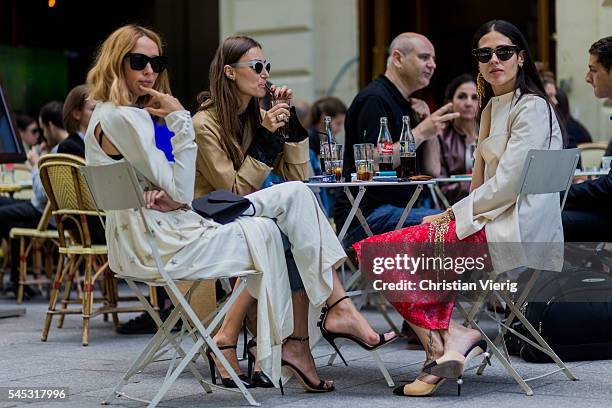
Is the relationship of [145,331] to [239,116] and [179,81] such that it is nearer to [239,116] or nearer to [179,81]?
[239,116]

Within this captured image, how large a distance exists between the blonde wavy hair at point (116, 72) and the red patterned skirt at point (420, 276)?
1.22 meters

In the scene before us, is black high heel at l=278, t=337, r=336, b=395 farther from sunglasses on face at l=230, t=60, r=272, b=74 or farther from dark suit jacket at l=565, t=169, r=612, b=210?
dark suit jacket at l=565, t=169, r=612, b=210

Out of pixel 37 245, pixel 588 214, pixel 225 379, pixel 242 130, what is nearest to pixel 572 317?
pixel 588 214

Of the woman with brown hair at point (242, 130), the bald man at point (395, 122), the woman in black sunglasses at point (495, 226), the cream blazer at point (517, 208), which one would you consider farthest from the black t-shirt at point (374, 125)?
the cream blazer at point (517, 208)

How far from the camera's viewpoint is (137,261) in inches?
189

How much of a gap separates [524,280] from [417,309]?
4.09 ft

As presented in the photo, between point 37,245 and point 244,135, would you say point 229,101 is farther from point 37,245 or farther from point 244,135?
point 37,245

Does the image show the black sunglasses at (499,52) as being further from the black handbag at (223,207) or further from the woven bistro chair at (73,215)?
the woven bistro chair at (73,215)

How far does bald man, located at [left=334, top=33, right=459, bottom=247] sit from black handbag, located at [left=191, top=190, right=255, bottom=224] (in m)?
1.63

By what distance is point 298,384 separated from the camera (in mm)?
5418

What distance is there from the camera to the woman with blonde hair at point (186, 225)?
15.7 ft

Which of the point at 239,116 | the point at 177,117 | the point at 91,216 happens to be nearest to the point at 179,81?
the point at 91,216

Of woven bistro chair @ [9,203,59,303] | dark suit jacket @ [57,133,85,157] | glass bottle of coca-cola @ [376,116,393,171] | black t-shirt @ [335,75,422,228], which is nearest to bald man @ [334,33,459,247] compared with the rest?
black t-shirt @ [335,75,422,228]

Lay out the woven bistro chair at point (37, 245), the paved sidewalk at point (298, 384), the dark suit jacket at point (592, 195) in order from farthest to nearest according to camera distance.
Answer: the woven bistro chair at point (37, 245), the dark suit jacket at point (592, 195), the paved sidewalk at point (298, 384)
